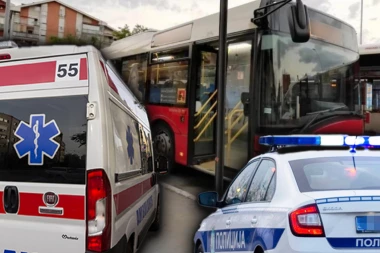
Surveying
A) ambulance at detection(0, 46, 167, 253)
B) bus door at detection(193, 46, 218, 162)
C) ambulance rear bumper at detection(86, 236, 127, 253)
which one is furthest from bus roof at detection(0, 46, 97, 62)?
bus door at detection(193, 46, 218, 162)

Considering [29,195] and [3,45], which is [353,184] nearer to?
[29,195]

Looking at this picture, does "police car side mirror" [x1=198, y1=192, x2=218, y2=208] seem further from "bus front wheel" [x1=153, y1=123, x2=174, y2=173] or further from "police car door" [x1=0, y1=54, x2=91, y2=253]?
"bus front wheel" [x1=153, y1=123, x2=174, y2=173]

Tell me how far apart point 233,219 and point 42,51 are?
7.09 ft

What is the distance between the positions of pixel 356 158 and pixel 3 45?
3.24 meters

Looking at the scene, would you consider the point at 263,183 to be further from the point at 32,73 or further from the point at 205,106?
the point at 205,106

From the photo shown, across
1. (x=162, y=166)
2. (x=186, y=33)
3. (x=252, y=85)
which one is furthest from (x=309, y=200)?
(x=186, y=33)

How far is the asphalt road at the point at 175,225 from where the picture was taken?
659 cm

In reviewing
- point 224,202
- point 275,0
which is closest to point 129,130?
point 224,202

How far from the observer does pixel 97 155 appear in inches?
134

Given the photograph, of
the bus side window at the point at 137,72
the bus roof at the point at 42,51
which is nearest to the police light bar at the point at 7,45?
the bus roof at the point at 42,51

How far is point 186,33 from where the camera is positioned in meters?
10.2

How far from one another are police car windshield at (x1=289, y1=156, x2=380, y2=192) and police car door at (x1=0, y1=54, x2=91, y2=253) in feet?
5.21

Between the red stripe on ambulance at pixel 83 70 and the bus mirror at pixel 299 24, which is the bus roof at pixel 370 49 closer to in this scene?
the bus mirror at pixel 299 24

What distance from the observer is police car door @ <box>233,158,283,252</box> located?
3.17m
